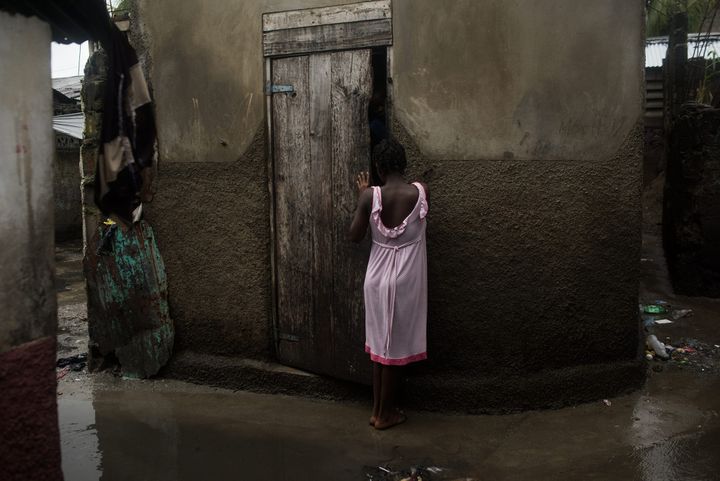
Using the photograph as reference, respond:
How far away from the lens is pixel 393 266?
4.06 meters

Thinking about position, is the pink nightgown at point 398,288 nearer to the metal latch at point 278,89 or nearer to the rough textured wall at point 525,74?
the rough textured wall at point 525,74

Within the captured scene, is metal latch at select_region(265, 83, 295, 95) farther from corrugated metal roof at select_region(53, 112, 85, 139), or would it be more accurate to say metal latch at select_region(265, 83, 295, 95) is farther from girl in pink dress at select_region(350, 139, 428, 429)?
corrugated metal roof at select_region(53, 112, 85, 139)

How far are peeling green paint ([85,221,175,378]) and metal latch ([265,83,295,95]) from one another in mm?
1370

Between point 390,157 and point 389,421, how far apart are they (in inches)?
61.9

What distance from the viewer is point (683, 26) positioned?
1023cm

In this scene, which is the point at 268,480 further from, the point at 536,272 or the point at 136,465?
the point at 536,272

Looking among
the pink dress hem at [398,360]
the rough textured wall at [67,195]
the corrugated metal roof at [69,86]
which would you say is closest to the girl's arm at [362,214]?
the pink dress hem at [398,360]

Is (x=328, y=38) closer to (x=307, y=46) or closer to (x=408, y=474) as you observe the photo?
(x=307, y=46)

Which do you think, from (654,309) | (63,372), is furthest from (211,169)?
(654,309)

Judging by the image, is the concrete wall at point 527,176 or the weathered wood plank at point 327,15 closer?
the concrete wall at point 527,176

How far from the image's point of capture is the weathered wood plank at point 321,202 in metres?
4.46

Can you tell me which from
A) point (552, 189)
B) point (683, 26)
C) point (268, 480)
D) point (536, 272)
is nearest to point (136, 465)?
point (268, 480)

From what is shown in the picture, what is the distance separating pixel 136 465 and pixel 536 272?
2521 millimetres

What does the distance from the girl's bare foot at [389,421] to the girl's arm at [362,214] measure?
1086mm
